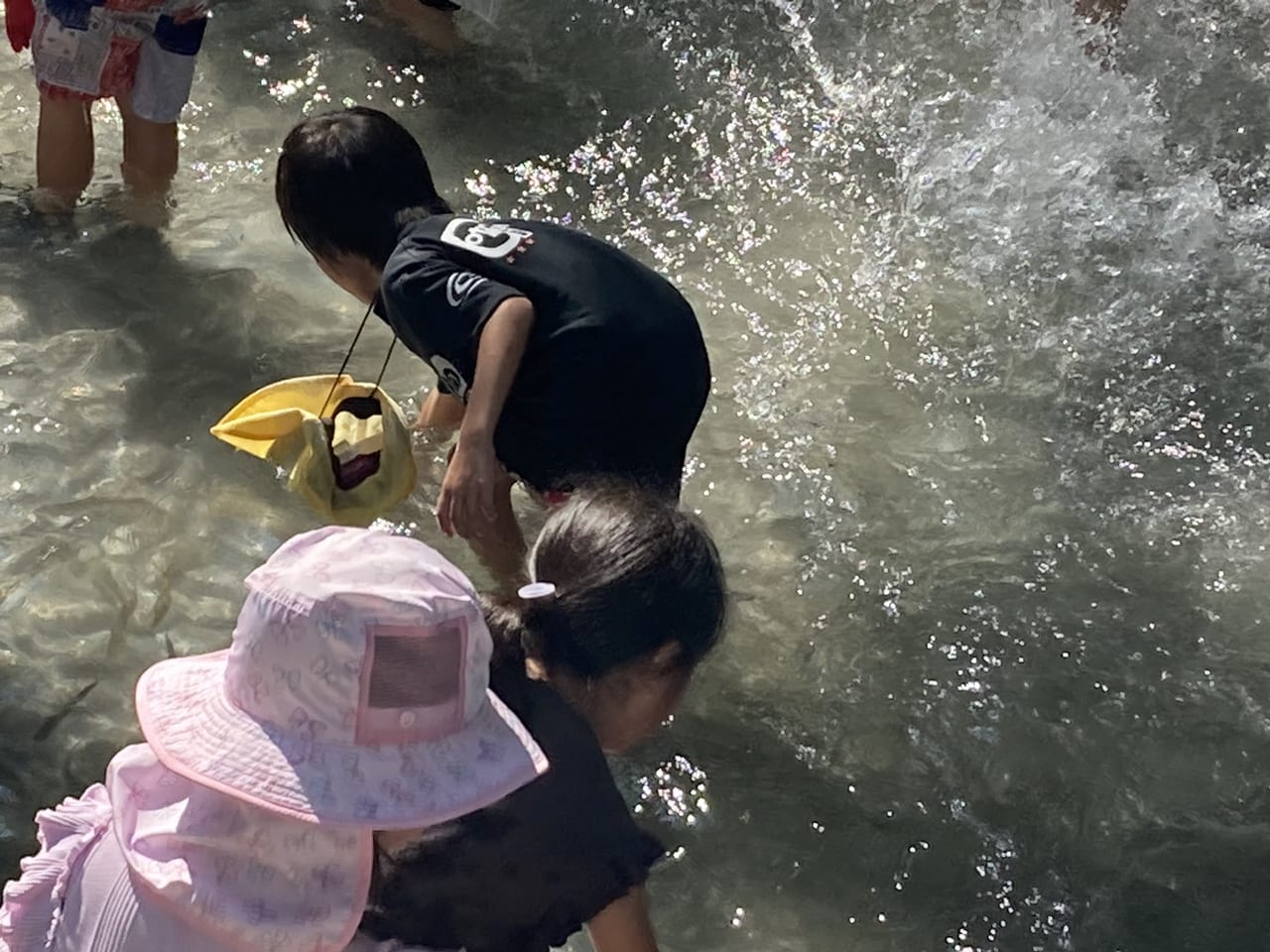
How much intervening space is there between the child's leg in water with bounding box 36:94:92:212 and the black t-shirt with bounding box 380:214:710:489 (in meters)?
1.33

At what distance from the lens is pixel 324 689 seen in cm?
143

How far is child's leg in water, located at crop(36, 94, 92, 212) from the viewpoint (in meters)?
3.37

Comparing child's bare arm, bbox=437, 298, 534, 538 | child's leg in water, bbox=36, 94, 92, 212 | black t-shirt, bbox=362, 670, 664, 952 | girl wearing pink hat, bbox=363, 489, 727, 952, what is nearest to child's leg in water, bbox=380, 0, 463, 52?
child's leg in water, bbox=36, 94, 92, 212

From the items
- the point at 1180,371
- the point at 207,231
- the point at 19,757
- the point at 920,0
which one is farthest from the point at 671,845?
the point at 920,0

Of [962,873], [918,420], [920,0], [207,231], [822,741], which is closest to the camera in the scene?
[962,873]

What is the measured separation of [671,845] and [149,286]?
1.76m

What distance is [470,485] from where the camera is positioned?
2.30 metres

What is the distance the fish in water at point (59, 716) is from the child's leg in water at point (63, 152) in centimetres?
138

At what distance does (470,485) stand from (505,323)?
0.24 m

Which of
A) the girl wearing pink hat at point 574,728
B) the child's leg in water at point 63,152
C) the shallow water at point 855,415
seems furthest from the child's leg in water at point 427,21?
the girl wearing pink hat at point 574,728

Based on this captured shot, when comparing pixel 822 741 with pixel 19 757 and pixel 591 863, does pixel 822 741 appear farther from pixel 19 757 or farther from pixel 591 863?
pixel 19 757

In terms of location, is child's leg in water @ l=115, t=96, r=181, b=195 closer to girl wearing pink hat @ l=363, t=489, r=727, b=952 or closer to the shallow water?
the shallow water

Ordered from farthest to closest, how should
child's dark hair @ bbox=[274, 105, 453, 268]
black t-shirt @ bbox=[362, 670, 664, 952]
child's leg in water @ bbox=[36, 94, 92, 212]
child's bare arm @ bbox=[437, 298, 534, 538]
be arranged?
child's leg in water @ bbox=[36, 94, 92, 212] < child's dark hair @ bbox=[274, 105, 453, 268] < child's bare arm @ bbox=[437, 298, 534, 538] < black t-shirt @ bbox=[362, 670, 664, 952]

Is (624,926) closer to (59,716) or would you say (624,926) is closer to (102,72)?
(59,716)
